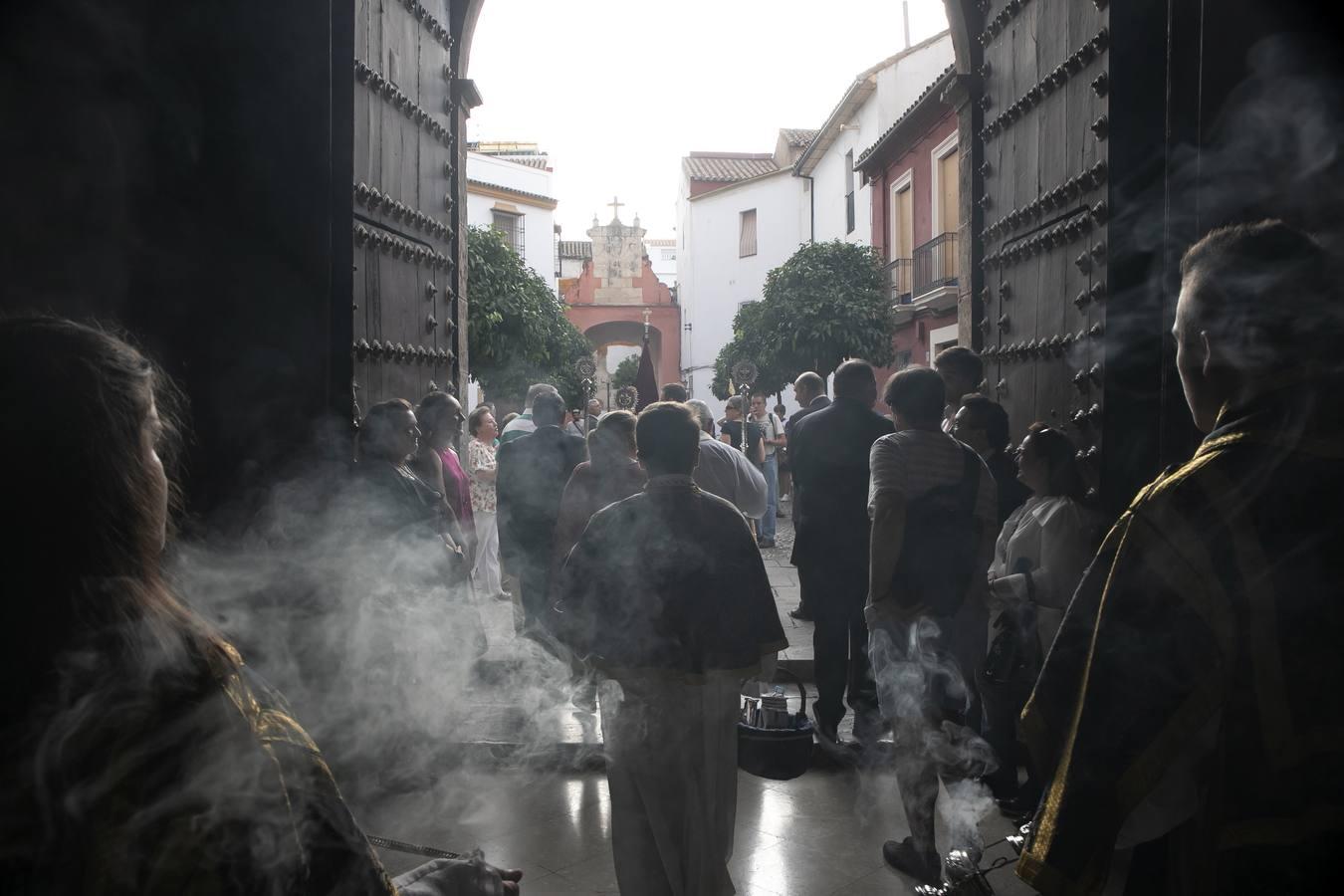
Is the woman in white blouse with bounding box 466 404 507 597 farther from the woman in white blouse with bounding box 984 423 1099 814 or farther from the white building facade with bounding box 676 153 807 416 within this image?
the white building facade with bounding box 676 153 807 416

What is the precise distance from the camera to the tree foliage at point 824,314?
66.0 ft

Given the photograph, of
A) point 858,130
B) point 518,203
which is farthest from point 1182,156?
point 518,203

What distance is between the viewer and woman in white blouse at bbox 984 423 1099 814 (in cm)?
383

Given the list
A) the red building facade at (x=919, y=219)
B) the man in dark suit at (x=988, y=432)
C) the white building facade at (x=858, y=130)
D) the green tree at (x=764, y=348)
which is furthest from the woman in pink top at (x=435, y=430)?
the white building facade at (x=858, y=130)

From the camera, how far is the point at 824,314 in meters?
20.2

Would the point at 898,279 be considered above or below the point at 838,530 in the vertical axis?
above

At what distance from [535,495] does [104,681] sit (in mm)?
4951

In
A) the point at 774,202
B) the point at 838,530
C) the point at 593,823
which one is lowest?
the point at 593,823

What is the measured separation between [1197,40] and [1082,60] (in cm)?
69

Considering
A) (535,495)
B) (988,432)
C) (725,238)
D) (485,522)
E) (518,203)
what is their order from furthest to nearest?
(725,238) < (518,203) < (485,522) < (535,495) < (988,432)

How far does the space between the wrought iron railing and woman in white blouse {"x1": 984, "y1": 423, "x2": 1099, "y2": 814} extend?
14.1m

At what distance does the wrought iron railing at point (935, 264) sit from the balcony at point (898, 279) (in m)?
0.97

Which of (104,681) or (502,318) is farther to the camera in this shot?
(502,318)

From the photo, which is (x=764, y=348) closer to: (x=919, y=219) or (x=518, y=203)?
(x=919, y=219)
